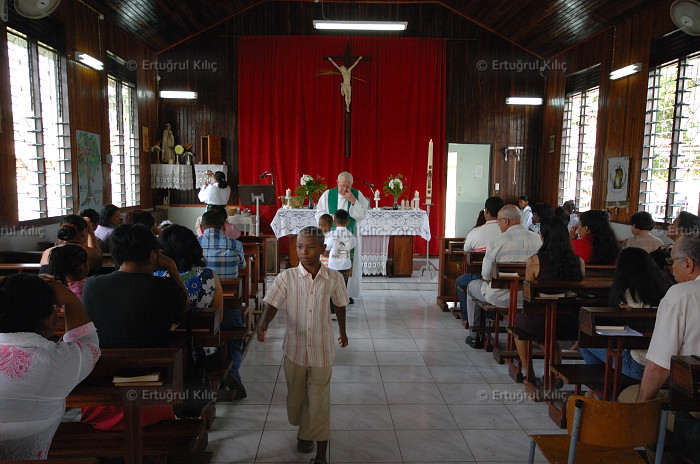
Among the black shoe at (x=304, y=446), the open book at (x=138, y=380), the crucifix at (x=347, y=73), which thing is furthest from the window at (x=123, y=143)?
the open book at (x=138, y=380)

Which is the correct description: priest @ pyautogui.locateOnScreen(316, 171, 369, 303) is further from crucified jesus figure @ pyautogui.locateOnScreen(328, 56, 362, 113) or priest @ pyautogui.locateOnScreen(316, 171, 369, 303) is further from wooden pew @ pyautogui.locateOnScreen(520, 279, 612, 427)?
crucified jesus figure @ pyautogui.locateOnScreen(328, 56, 362, 113)

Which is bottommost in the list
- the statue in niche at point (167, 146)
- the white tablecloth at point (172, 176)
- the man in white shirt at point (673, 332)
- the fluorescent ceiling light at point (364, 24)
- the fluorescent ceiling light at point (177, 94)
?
the man in white shirt at point (673, 332)

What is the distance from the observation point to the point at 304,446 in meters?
2.81

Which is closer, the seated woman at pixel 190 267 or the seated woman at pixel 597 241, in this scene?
the seated woman at pixel 190 267

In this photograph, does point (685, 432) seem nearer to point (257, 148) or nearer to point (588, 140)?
point (588, 140)

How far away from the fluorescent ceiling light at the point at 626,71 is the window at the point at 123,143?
7.26 metres

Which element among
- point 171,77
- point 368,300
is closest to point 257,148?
point 171,77

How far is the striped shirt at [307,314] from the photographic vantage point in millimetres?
2641

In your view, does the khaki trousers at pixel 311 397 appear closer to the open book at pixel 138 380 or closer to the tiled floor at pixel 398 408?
the tiled floor at pixel 398 408

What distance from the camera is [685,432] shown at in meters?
2.00

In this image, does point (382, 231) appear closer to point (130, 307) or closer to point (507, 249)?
point (507, 249)

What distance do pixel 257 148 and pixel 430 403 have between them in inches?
288

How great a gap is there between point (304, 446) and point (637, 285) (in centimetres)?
197

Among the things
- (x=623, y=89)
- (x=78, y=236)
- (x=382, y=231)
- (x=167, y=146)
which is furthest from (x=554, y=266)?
(x=167, y=146)
